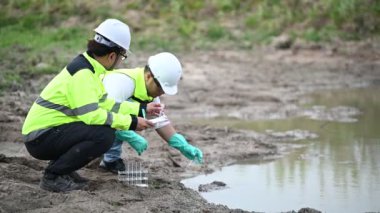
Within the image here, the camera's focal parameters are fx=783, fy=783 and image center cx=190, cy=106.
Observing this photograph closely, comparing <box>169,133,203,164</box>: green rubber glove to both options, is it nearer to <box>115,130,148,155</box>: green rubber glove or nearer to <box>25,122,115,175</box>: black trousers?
<box>115,130,148,155</box>: green rubber glove

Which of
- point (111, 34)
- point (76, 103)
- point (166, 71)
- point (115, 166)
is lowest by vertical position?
point (115, 166)

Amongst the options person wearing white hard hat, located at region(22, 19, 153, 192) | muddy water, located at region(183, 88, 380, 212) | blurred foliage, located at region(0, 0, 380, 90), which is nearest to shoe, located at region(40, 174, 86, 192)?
person wearing white hard hat, located at region(22, 19, 153, 192)

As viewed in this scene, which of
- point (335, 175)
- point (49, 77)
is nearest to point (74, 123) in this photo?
point (335, 175)

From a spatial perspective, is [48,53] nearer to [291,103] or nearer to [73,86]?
[291,103]

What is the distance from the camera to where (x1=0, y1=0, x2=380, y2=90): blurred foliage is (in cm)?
1570

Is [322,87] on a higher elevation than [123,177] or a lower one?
higher

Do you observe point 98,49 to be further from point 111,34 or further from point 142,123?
point 142,123


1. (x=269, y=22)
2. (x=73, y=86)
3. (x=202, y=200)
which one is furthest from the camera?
(x=269, y=22)

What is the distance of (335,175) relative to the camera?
736 cm

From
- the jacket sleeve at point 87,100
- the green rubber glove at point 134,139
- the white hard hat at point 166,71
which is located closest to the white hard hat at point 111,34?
the jacket sleeve at point 87,100

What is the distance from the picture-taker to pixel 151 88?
6.17 meters

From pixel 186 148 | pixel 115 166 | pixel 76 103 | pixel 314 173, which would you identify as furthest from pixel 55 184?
pixel 314 173

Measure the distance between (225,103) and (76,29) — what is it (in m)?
6.47

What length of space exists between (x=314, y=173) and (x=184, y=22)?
1017 centimetres
